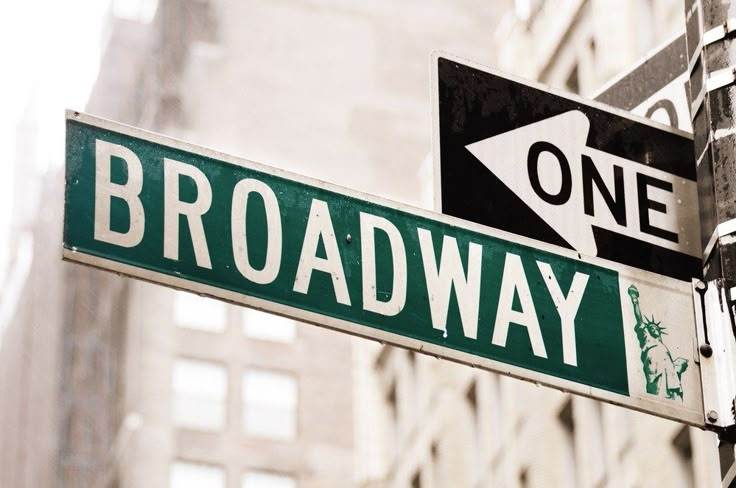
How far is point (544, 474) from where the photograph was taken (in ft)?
96.6

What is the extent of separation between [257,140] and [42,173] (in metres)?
41.6

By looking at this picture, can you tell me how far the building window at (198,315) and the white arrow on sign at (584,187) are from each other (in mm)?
57460

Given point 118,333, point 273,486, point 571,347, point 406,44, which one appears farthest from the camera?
point 406,44

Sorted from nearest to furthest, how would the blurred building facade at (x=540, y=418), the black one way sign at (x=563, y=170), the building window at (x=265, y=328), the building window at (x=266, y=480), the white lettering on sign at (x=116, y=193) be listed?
the white lettering on sign at (x=116, y=193) → the black one way sign at (x=563, y=170) → the blurred building facade at (x=540, y=418) → the building window at (x=266, y=480) → the building window at (x=265, y=328)

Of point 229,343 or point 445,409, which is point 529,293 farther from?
point 229,343

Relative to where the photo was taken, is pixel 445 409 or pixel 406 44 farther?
pixel 406 44

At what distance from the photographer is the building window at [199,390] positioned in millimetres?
61781

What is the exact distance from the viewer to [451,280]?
5199 mm

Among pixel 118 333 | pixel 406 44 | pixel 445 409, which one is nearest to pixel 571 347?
pixel 445 409

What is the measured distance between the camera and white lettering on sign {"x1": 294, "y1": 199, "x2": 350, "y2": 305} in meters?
5.04

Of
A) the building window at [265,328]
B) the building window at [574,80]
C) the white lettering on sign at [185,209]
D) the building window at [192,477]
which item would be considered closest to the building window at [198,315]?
the building window at [265,328]

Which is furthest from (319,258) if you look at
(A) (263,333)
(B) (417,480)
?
(A) (263,333)

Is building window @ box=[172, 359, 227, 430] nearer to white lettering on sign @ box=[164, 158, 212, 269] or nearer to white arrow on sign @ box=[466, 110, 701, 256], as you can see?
white arrow on sign @ box=[466, 110, 701, 256]

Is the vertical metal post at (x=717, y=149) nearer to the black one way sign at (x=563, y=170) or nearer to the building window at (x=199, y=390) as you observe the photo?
the black one way sign at (x=563, y=170)
